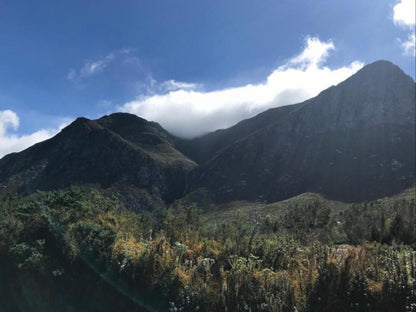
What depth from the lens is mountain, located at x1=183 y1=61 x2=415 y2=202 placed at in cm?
10931

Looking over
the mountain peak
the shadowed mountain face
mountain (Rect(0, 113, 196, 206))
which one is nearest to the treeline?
the shadowed mountain face

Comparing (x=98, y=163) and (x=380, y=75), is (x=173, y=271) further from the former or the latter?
(x=380, y=75)

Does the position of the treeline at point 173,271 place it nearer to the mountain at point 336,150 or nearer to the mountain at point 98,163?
the mountain at point 336,150

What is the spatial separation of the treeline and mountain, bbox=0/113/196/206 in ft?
408

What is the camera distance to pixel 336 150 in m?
123

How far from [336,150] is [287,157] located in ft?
59.0

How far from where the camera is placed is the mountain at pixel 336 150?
359 feet

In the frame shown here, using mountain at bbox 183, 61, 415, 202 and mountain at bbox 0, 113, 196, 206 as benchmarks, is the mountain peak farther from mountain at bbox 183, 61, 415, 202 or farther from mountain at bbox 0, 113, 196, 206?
mountain at bbox 0, 113, 196, 206

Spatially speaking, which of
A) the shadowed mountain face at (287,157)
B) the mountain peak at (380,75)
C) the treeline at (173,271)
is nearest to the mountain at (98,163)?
the shadowed mountain face at (287,157)

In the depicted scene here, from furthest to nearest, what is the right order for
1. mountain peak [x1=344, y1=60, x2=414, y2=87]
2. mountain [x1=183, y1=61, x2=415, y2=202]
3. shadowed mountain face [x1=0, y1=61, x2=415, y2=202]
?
mountain peak [x1=344, y1=60, x2=414, y2=87]
shadowed mountain face [x1=0, y1=61, x2=415, y2=202]
mountain [x1=183, y1=61, x2=415, y2=202]

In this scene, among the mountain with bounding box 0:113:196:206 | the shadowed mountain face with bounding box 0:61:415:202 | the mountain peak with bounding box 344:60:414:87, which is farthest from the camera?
the mountain peak with bounding box 344:60:414:87

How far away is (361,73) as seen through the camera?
487 ft

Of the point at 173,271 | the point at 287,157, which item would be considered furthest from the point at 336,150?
the point at 173,271

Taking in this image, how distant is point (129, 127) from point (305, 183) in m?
107
